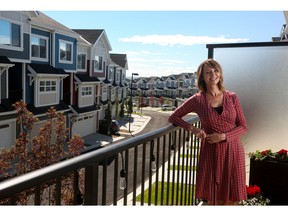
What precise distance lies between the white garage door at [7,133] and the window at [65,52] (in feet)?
20.4

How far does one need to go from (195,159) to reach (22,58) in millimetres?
15232

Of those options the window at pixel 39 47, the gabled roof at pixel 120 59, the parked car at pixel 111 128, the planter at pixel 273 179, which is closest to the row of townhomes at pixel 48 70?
the window at pixel 39 47

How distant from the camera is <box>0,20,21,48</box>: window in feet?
50.5

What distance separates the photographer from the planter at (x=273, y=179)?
11.4ft

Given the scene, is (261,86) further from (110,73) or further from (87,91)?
(110,73)

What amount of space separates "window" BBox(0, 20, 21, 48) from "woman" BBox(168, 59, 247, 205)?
14911 mm

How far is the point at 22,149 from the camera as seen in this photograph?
10164 mm

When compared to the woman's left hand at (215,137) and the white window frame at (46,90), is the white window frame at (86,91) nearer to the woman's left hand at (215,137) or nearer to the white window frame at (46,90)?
the white window frame at (46,90)

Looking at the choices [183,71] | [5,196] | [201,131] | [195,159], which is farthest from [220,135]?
[183,71]

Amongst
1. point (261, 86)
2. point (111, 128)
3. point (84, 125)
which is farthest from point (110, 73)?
point (261, 86)

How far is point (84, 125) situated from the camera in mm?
25891

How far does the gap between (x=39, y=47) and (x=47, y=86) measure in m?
→ 2.32

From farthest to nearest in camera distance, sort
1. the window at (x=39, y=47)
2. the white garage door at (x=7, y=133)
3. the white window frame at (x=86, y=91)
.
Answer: the white window frame at (x=86, y=91), the window at (x=39, y=47), the white garage door at (x=7, y=133)
